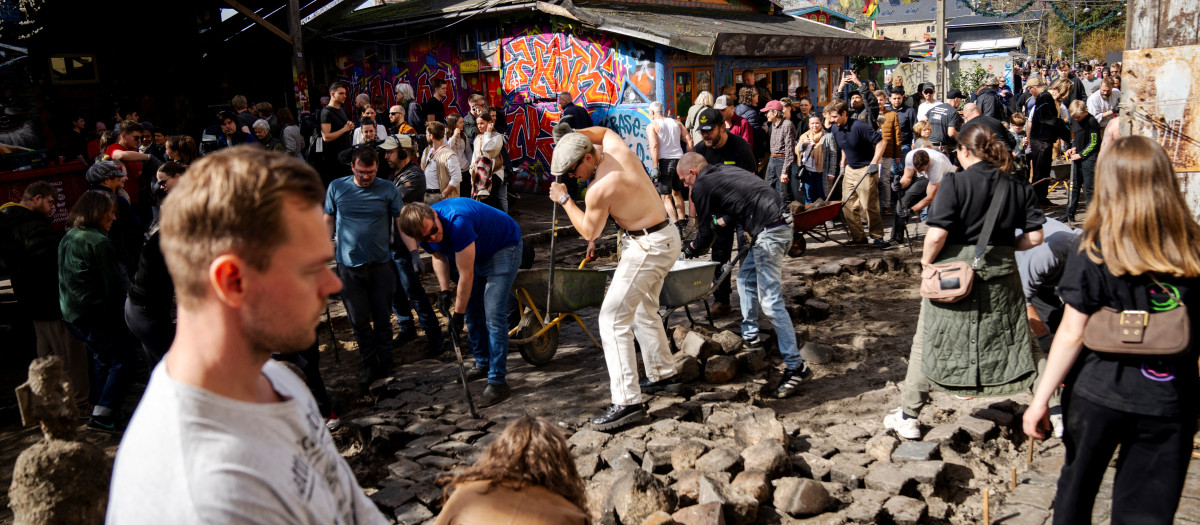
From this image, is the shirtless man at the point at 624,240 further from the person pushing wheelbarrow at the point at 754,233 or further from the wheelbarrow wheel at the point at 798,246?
the wheelbarrow wheel at the point at 798,246

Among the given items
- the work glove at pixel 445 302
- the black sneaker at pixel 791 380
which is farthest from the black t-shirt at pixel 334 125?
the black sneaker at pixel 791 380

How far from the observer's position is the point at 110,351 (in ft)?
18.9

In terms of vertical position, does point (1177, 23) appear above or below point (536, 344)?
above

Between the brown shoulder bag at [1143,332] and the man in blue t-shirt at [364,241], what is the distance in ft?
15.4

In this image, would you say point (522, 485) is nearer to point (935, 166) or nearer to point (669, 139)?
point (935, 166)

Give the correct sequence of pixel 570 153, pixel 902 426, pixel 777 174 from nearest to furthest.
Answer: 1. pixel 902 426
2. pixel 570 153
3. pixel 777 174

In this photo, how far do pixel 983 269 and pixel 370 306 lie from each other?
4.17 metres

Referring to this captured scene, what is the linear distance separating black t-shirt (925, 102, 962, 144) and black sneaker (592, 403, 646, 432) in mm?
8285

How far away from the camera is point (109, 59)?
16.2m

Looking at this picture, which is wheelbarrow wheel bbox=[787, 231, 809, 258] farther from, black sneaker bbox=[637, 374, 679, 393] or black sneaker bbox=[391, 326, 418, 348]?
black sneaker bbox=[391, 326, 418, 348]

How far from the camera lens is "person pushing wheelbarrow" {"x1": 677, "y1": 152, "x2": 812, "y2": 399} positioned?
5.92 meters

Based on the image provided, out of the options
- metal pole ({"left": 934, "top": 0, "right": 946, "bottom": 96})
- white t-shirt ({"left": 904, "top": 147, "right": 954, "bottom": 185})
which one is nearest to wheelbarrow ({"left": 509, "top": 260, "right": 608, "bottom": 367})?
white t-shirt ({"left": 904, "top": 147, "right": 954, "bottom": 185})

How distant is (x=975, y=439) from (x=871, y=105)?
11.1 meters

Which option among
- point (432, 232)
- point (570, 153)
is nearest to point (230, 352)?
point (570, 153)
